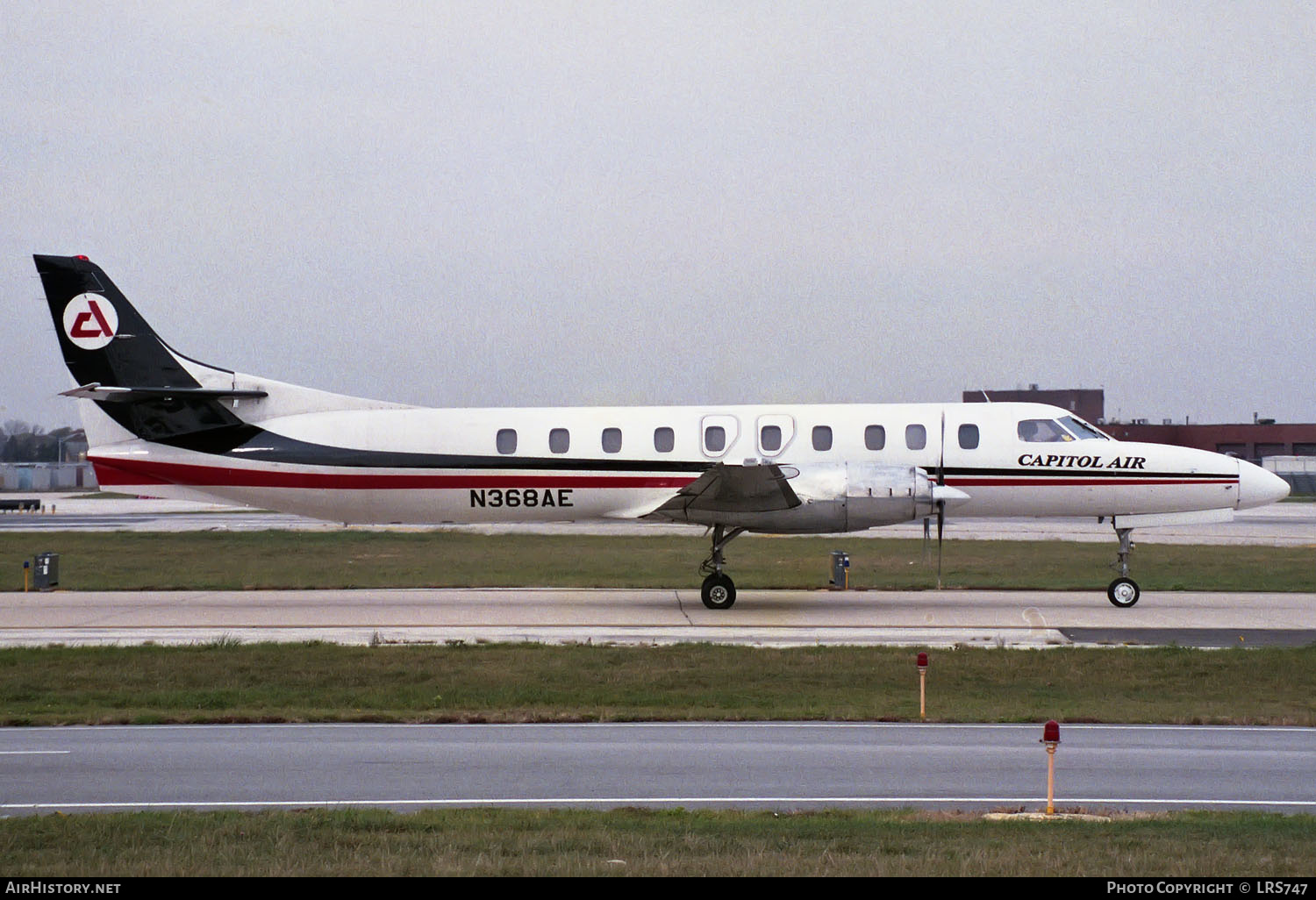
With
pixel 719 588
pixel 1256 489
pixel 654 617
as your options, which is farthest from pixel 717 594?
pixel 1256 489

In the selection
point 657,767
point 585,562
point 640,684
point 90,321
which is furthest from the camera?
point 585,562

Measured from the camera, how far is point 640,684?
1639 centimetres

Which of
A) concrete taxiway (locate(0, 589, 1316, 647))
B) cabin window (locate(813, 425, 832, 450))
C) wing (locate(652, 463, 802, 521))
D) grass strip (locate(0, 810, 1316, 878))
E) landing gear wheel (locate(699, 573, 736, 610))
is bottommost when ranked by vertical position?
grass strip (locate(0, 810, 1316, 878))

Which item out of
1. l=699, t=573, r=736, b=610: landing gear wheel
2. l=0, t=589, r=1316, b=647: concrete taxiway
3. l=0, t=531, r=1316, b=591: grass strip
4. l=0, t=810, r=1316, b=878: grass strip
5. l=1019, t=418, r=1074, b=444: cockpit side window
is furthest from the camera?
l=0, t=531, r=1316, b=591: grass strip

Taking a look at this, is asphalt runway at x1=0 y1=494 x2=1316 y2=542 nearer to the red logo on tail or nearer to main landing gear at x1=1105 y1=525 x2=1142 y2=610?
main landing gear at x1=1105 y1=525 x2=1142 y2=610

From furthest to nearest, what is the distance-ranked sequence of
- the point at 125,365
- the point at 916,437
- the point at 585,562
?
the point at 585,562 → the point at 125,365 → the point at 916,437

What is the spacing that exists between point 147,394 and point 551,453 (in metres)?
7.98

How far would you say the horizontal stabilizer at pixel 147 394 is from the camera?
23672mm

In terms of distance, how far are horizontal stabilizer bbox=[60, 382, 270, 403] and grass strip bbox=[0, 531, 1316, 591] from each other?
237 inches

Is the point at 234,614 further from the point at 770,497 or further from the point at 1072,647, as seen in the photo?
the point at 1072,647

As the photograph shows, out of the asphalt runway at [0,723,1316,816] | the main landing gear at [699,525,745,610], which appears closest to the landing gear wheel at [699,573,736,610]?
the main landing gear at [699,525,745,610]

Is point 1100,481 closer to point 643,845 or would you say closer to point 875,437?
point 875,437

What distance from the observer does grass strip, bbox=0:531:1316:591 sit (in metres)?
29.5

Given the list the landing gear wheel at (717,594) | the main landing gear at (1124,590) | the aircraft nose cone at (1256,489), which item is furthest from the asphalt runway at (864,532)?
the main landing gear at (1124,590)
